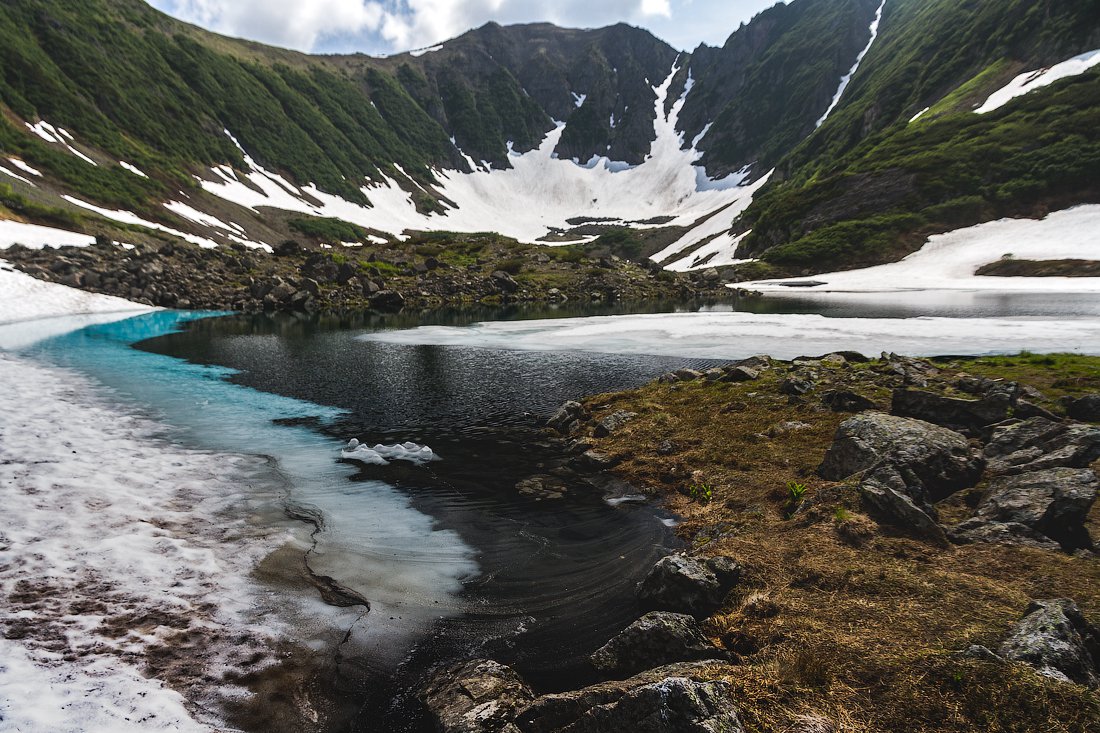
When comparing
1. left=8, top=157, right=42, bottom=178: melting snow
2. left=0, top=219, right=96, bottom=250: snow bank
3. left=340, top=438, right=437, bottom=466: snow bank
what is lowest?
left=340, top=438, right=437, bottom=466: snow bank

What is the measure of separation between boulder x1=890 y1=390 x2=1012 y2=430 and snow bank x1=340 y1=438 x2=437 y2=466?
51.4 feet

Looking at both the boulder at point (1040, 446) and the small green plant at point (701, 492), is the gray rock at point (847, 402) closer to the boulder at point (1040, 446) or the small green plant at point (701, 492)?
the boulder at point (1040, 446)

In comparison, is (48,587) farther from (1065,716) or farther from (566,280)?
(566,280)

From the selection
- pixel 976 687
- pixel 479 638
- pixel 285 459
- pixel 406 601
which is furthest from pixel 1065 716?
pixel 285 459

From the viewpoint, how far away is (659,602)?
949 cm

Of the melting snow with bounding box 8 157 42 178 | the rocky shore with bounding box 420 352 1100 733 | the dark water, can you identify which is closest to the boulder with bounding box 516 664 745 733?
the rocky shore with bounding box 420 352 1100 733

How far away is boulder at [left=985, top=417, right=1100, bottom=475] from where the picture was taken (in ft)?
37.6

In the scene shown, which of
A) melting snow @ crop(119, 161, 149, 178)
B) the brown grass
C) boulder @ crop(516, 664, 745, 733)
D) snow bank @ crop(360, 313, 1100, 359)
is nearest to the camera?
boulder @ crop(516, 664, 745, 733)

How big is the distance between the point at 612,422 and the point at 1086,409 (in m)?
14.5

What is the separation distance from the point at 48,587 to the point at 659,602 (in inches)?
429

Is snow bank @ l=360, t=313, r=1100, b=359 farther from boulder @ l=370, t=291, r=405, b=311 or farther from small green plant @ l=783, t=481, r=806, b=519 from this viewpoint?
boulder @ l=370, t=291, r=405, b=311

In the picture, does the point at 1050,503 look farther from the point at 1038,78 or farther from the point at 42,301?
the point at 1038,78

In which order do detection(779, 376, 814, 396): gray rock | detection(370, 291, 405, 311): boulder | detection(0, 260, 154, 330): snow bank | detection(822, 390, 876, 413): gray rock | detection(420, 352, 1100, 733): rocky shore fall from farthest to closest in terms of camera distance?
detection(370, 291, 405, 311): boulder
detection(0, 260, 154, 330): snow bank
detection(779, 376, 814, 396): gray rock
detection(822, 390, 876, 413): gray rock
detection(420, 352, 1100, 733): rocky shore

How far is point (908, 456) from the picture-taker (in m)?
→ 12.5
